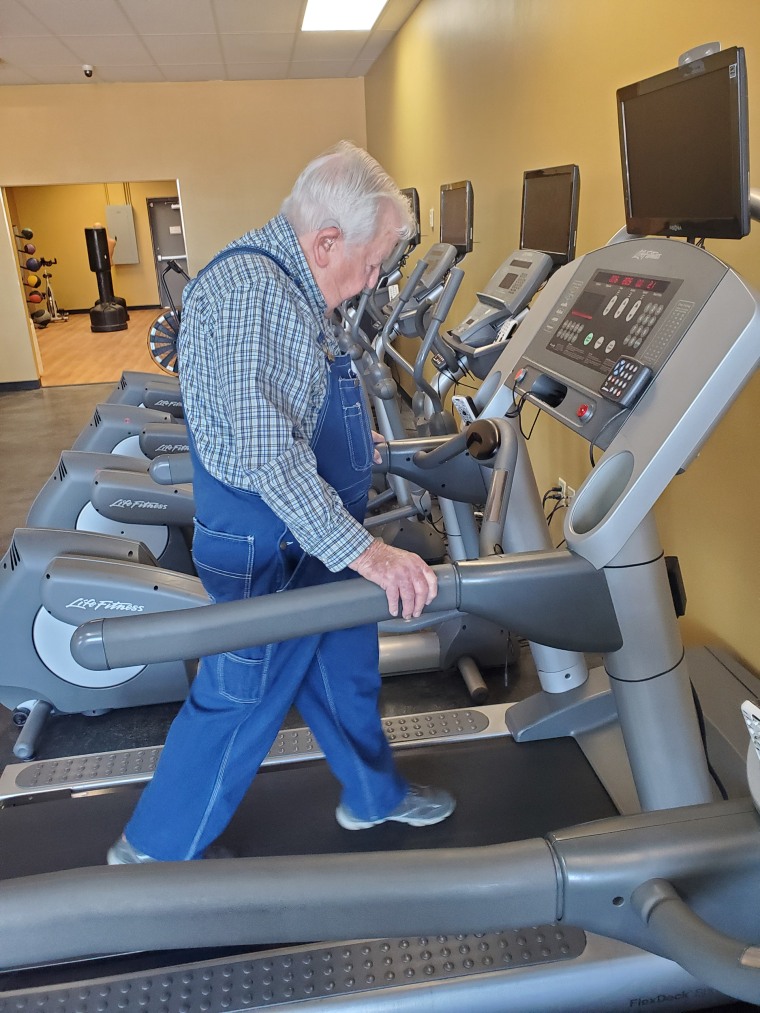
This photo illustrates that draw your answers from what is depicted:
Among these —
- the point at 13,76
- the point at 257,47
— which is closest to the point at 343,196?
the point at 257,47

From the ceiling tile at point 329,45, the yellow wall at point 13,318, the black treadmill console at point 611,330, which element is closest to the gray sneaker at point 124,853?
the black treadmill console at point 611,330

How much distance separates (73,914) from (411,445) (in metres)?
1.45

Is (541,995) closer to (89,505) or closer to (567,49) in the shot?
(89,505)

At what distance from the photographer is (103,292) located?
11.7m

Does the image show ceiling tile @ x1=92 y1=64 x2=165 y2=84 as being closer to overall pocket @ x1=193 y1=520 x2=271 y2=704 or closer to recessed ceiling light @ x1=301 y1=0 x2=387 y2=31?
recessed ceiling light @ x1=301 y1=0 x2=387 y2=31

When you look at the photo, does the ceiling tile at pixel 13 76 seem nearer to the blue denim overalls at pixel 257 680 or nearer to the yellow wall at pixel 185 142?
the yellow wall at pixel 185 142

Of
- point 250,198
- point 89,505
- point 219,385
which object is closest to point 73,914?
point 219,385

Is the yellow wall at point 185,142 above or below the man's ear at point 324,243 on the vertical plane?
above

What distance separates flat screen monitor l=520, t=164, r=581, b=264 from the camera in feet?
8.50

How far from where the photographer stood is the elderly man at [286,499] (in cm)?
127

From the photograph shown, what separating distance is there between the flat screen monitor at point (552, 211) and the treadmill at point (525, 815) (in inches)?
37.6

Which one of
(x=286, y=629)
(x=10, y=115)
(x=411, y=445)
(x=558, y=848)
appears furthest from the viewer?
(x=10, y=115)

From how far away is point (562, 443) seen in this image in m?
3.34

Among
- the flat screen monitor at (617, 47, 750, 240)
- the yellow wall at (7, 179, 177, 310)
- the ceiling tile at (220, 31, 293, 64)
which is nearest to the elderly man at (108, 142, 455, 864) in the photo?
the flat screen monitor at (617, 47, 750, 240)
